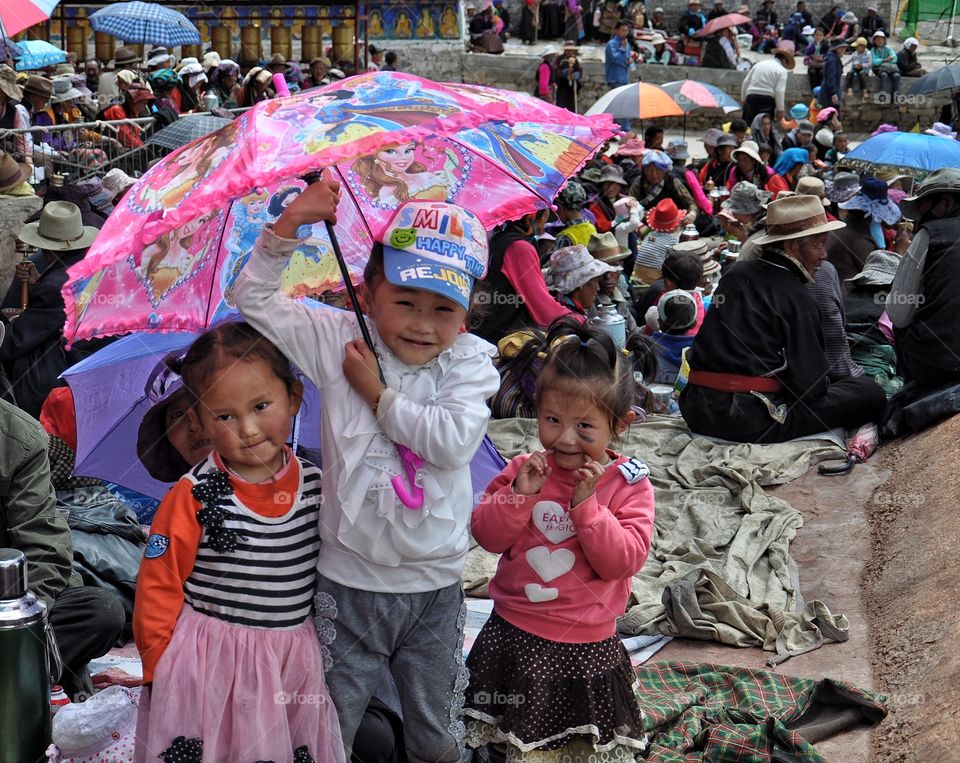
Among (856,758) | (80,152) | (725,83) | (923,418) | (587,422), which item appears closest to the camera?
(587,422)

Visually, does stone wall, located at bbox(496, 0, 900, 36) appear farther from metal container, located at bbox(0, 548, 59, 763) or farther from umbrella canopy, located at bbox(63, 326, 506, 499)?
metal container, located at bbox(0, 548, 59, 763)

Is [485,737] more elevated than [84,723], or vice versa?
[84,723]

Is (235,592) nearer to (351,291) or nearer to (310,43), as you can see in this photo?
(351,291)

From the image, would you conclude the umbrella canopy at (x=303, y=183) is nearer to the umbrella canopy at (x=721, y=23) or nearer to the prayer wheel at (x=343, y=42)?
the prayer wheel at (x=343, y=42)

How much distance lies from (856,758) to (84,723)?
7.50 feet

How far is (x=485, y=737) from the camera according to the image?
3449 millimetres

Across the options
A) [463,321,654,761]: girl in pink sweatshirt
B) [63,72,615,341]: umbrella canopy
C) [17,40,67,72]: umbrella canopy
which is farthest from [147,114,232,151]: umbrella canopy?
[463,321,654,761]: girl in pink sweatshirt

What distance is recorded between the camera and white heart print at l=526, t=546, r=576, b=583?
3355mm

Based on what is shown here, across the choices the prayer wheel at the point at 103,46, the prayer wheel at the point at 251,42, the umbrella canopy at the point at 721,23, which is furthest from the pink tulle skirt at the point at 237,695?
the umbrella canopy at the point at 721,23

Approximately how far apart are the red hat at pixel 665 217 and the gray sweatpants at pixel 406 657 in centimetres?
785

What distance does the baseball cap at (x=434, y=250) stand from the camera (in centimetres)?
286

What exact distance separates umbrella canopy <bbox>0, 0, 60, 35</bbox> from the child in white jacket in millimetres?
6780

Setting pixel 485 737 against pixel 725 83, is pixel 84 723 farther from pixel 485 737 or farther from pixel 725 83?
pixel 725 83

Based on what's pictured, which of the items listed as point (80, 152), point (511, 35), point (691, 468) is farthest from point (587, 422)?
point (511, 35)
